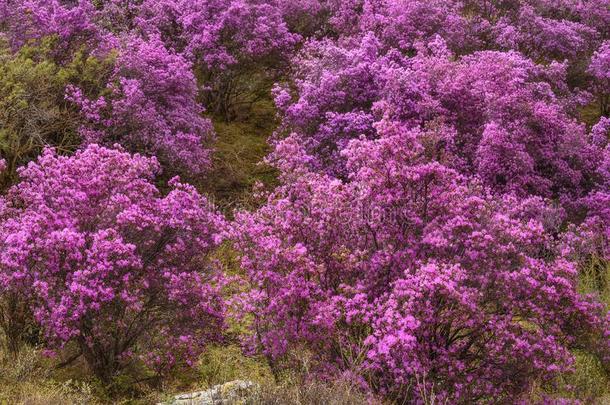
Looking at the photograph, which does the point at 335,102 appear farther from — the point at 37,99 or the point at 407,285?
the point at 407,285

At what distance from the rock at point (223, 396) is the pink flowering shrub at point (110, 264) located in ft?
2.60

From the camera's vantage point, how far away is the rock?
572 centimetres

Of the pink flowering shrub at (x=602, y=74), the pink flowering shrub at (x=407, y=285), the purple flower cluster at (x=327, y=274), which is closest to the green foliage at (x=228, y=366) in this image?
the purple flower cluster at (x=327, y=274)

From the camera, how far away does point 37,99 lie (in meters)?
10.7

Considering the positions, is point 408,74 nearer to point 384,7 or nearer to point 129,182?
point 384,7

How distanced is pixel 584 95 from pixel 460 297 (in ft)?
33.7

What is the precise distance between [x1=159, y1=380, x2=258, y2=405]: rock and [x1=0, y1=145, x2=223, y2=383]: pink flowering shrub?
0.79 metres

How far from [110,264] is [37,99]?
5.33 m

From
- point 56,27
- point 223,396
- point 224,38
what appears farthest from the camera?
point 224,38

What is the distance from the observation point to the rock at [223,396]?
18.8 feet

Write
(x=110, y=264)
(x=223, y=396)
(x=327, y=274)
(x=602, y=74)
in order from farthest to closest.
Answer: (x=602, y=74)
(x=327, y=274)
(x=110, y=264)
(x=223, y=396)

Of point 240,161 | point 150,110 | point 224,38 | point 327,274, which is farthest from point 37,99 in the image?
point 327,274

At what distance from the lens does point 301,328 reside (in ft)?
20.8

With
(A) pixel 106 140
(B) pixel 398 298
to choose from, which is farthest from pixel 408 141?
(A) pixel 106 140
